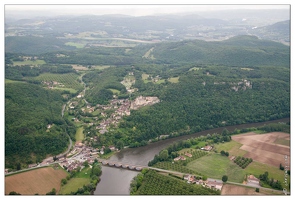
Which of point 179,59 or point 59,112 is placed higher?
point 179,59

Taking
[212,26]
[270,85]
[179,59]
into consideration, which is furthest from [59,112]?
[212,26]

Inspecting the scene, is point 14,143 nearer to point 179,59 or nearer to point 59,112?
point 59,112

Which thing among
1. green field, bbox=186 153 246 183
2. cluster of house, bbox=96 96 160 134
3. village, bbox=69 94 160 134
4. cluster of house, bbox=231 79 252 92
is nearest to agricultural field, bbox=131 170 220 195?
green field, bbox=186 153 246 183

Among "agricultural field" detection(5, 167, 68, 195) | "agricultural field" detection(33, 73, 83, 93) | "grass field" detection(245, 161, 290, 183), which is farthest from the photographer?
"agricultural field" detection(33, 73, 83, 93)

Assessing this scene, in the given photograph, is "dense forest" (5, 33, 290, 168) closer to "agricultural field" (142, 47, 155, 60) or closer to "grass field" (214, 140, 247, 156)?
"grass field" (214, 140, 247, 156)

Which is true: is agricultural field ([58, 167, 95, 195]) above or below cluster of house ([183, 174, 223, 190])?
below

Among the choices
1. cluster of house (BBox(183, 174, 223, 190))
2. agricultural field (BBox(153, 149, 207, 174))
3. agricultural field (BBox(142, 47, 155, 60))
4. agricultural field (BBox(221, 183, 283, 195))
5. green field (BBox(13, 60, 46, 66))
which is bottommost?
agricultural field (BBox(221, 183, 283, 195))
